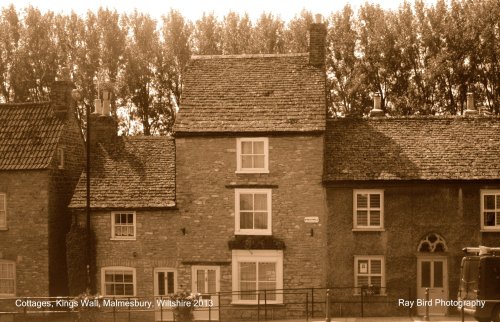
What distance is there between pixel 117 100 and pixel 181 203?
21161mm

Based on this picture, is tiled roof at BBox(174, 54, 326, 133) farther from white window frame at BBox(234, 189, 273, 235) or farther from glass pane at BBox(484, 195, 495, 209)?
glass pane at BBox(484, 195, 495, 209)

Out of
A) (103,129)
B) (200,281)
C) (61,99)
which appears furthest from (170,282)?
(61,99)

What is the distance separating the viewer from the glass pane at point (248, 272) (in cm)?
3017

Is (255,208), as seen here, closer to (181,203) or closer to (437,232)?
(181,203)

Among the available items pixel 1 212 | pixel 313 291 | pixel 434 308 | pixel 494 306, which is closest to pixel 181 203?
pixel 313 291

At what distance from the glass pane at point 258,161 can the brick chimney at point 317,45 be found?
17.1 ft

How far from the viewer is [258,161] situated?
30516mm

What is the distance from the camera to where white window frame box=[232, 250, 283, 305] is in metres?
29.9

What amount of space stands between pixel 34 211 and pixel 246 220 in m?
9.63

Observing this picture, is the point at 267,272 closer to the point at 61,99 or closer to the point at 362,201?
the point at 362,201

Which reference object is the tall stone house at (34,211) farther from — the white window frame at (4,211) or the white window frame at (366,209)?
the white window frame at (366,209)

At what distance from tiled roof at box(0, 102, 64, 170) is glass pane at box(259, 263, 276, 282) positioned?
10.7 metres

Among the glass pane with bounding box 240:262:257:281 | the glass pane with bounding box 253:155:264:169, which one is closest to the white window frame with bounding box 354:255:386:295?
the glass pane with bounding box 240:262:257:281

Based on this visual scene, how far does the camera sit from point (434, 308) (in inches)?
1155
